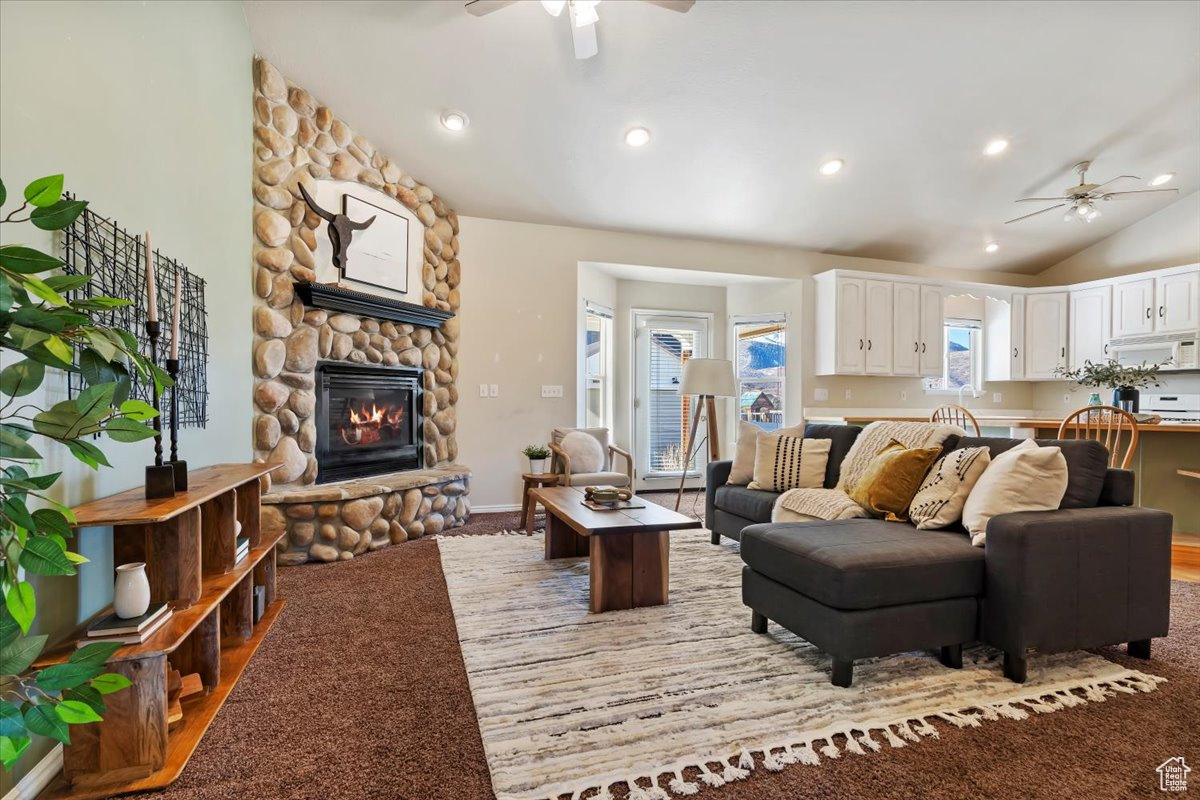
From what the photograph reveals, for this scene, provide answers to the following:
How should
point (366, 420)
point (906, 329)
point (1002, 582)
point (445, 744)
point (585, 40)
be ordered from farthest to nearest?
point (906, 329)
point (366, 420)
point (585, 40)
point (1002, 582)
point (445, 744)

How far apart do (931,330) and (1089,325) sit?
5.99ft

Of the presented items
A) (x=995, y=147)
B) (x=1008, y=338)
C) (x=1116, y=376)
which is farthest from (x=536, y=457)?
(x=1008, y=338)

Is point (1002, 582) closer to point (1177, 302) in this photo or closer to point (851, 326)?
point (851, 326)

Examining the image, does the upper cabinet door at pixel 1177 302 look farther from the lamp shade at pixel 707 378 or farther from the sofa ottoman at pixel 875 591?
the sofa ottoman at pixel 875 591

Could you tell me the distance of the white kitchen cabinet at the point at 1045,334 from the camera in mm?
6598

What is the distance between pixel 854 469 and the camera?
3.19 m

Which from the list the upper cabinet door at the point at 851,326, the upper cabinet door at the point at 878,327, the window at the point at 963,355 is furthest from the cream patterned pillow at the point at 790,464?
the window at the point at 963,355

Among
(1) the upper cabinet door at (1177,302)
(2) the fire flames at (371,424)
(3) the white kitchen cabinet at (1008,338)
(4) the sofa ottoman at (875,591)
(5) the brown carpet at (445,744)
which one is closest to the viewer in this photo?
(5) the brown carpet at (445,744)

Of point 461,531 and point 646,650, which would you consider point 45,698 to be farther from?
point 461,531

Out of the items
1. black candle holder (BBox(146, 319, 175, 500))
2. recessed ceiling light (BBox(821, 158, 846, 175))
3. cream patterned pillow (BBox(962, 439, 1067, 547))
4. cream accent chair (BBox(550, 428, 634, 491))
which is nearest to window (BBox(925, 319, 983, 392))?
recessed ceiling light (BBox(821, 158, 846, 175))

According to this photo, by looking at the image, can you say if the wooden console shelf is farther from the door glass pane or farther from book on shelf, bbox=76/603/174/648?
the door glass pane

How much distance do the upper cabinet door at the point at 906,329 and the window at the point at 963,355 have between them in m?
0.90

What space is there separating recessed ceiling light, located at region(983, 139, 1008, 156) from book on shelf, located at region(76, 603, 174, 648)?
20.0 feet

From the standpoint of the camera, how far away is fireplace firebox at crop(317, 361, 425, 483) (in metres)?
3.93
